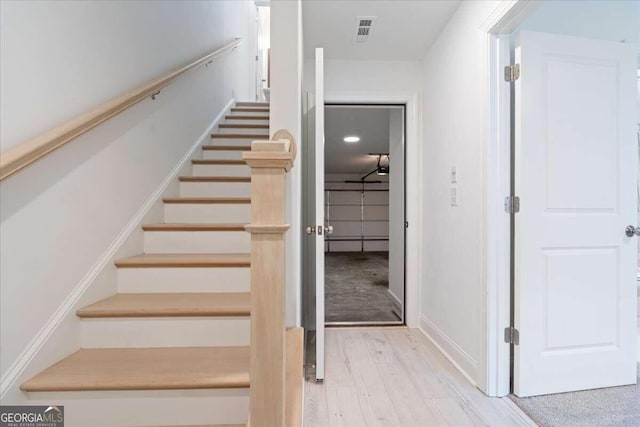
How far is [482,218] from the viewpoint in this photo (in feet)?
6.36

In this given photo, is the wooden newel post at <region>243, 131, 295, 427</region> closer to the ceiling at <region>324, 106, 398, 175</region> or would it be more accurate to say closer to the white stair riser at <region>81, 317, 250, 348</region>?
the white stair riser at <region>81, 317, 250, 348</region>

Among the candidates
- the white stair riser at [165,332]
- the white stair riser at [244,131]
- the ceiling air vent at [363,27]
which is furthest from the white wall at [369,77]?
the white stair riser at [165,332]

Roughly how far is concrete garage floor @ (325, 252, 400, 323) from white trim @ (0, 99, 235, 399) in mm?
2046

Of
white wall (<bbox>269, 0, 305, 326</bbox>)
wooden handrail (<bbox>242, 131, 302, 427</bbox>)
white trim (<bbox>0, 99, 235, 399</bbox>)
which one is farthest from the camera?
white wall (<bbox>269, 0, 305, 326</bbox>)

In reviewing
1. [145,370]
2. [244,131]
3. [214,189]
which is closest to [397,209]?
[244,131]

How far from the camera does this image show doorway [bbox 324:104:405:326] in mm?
3559

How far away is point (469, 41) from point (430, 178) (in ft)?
3.51

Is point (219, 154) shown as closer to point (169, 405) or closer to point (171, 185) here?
point (171, 185)

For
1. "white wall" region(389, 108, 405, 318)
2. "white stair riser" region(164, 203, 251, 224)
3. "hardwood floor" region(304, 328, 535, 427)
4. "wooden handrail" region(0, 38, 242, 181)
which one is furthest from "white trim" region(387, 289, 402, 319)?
"wooden handrail" region(0, 38, 242, 181)

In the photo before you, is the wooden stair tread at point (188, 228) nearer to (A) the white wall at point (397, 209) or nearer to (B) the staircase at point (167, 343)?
(B) the staircase at point (167, 343)

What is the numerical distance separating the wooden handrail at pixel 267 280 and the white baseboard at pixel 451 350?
1608mm

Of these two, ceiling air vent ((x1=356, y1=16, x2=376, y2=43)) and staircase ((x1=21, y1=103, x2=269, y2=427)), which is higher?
ceiling air vent ((x1=356, y1=16, x2=376, y2=43))

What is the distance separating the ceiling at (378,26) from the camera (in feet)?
7.38

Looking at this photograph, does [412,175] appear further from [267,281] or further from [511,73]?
[267,281]
